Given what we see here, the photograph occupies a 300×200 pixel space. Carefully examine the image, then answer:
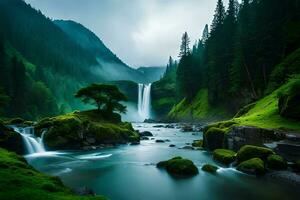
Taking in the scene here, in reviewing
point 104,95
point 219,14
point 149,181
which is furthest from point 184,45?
point 149,181

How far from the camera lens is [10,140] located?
33500mm

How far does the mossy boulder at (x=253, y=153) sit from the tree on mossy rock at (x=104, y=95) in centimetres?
3360

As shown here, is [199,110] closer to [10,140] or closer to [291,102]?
[291,102]

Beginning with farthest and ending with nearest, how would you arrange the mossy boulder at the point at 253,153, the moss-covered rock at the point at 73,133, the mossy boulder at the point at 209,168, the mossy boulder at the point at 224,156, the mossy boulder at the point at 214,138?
1. the moss-covered rock at the point at 73,133
2. the mossy boulder at the point at 214,138
3. the mossy boulder at the point at 224,156
4. the mossy boulder at the point at 209,168
5. the mossy boulder at the point at 253,153

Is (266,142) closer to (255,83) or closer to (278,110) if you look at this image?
(278,110)

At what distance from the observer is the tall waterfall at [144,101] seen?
147 metres

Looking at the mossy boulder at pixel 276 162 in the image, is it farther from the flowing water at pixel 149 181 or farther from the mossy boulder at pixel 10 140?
the mossy boulder at pixel 10 140

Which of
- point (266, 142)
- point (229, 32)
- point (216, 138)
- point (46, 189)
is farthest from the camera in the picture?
point (229, 32)

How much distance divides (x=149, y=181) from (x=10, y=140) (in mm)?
19875

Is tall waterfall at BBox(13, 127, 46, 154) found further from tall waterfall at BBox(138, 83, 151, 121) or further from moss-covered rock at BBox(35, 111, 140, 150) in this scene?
tall waterfall at BBox(138, 83, 151, 121)

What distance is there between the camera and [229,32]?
76625mm

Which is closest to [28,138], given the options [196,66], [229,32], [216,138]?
[216,138]

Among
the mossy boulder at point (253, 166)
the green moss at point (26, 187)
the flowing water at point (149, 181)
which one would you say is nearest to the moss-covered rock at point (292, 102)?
the mossy boulder at point (253, 166)

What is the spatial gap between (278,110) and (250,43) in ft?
99.8
